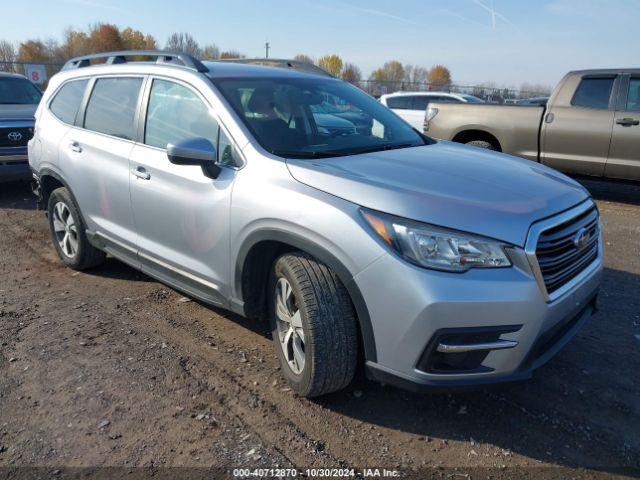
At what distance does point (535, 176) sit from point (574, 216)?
419 mm

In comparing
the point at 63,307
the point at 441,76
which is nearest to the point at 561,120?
the point at 63,307

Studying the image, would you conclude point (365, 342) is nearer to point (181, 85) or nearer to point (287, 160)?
point (287, 160)

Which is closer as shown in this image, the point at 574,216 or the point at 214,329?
the point at 574,216

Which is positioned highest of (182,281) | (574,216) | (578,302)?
(574,216)

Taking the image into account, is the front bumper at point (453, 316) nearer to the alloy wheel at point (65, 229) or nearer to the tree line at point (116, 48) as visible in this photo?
the alloy wheel at point (65, 229)

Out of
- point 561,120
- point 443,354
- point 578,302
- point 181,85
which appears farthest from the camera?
point 561,120

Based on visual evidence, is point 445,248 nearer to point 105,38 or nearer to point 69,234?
point 69,234

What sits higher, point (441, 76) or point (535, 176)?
point (441, 76)

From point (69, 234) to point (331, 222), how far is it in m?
3.40

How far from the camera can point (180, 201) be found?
339 cm

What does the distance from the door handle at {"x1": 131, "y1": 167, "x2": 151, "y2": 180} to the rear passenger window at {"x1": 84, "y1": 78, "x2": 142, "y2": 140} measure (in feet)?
1.06

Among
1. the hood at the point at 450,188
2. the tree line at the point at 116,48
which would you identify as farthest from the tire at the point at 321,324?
the tree line at the point at 116,48

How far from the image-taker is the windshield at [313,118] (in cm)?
323

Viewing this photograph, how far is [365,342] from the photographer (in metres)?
2.55
